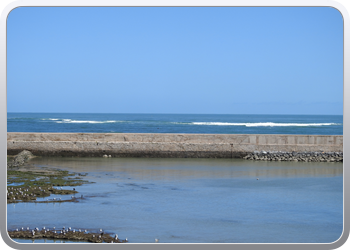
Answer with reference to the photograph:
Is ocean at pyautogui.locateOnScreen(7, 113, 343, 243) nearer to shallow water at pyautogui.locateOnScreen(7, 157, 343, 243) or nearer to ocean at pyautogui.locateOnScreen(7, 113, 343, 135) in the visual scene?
shallow water at pyautogui.locateOnScreen(7, 157, 343, 243)

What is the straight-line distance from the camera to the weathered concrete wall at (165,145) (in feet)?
49.3

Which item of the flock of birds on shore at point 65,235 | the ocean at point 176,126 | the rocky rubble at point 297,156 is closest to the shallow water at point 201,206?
the flock of birds on shore at point 65,235

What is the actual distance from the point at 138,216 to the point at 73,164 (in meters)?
7.00

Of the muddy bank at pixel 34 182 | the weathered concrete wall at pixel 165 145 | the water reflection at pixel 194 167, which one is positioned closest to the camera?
the muddy bank at pixel 34 182

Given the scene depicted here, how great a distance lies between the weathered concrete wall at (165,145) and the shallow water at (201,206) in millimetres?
2024

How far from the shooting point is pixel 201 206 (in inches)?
303

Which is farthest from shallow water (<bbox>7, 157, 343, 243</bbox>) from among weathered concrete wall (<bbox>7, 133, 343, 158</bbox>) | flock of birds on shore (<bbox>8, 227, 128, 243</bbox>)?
weathered concrete wall (<bbox>7, 133, 343, 158</bbox>)

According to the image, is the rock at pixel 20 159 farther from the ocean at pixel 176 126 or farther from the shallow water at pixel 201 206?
the ocean at pixel 176 126

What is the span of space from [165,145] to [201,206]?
24.4 ft

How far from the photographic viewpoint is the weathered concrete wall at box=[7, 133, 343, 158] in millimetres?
15023

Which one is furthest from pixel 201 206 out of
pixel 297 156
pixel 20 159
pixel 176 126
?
pixel 176 126

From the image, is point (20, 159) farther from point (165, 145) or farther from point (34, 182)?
point (165, 145)

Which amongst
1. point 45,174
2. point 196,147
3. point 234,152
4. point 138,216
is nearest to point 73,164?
point 45,174
